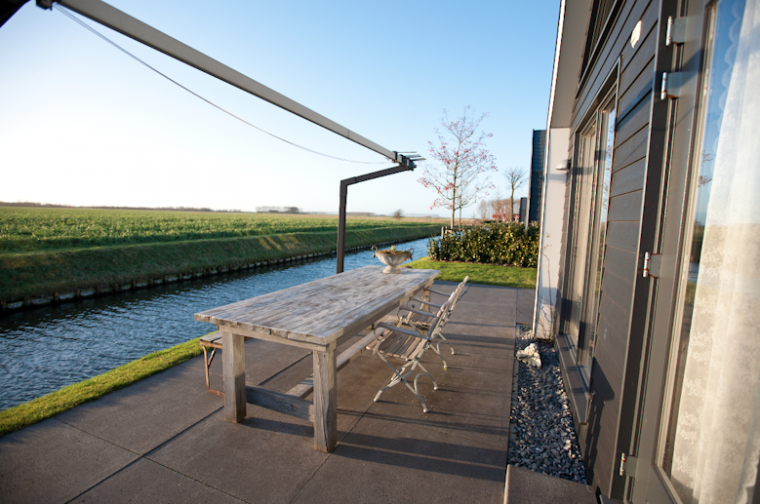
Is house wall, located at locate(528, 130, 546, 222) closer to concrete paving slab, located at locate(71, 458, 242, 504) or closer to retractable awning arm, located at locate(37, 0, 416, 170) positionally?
retractable awning arm, located at locate(37, 0, 416, 170)

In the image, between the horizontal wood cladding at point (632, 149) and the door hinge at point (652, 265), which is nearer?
the door hinge at point (652, 265)

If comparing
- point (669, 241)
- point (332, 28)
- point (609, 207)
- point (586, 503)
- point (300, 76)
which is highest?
point (332, 28)

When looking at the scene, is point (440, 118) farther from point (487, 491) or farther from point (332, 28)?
point (487, 491)

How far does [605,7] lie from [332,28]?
6146 millimetres

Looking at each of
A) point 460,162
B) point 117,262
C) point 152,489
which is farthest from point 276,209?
point 152,489

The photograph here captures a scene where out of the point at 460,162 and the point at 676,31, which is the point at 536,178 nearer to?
the point at 460,162

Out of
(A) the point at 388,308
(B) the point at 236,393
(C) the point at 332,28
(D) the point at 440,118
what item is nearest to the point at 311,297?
(A) the point at 388,308

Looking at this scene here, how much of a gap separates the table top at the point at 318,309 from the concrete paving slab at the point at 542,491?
3.91 feet

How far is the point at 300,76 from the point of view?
27.6 feet

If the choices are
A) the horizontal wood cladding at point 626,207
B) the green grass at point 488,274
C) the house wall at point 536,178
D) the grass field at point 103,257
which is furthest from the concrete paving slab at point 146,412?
the house wall at point 536,178

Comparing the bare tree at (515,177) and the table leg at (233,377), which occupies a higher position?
the bare tree at (515,177)

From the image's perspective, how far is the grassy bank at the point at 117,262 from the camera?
8.58 meters

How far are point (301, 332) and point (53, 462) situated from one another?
5.23 ft

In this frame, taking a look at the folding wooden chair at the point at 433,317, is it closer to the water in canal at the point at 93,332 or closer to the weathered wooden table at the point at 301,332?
the weathered wooden table at the point at 301,332
